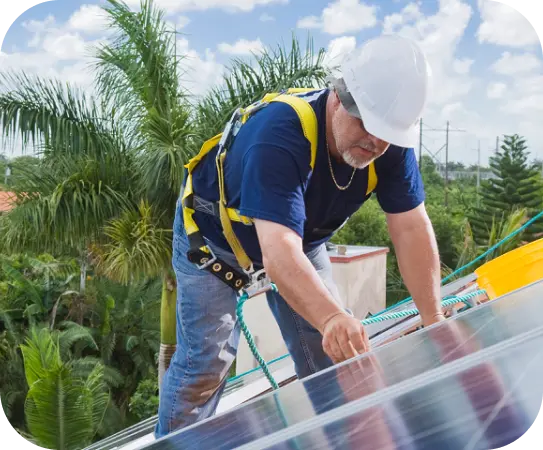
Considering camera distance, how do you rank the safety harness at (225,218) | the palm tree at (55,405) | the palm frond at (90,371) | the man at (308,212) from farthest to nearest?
the palm frond at (90,371) → the palm tree at (55,405) → the safety harness at (225,218) → the man at (308,212)

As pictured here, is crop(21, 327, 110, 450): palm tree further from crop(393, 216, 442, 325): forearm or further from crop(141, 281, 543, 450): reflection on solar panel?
crop(141, 281, 543, 450): reflection on solar panel

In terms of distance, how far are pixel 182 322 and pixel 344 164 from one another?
2.32ft

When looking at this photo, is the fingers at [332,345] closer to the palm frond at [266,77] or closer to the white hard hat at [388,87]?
the white hard hat at [388,87]

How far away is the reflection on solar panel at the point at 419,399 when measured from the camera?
724 mm

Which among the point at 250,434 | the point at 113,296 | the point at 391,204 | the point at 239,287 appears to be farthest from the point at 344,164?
the point at 113,296

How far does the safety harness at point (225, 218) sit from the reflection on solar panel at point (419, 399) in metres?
0.48

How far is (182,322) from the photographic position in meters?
1.94

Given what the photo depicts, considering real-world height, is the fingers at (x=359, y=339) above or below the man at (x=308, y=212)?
below

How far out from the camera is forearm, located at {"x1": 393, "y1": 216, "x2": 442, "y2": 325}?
5.94 feet

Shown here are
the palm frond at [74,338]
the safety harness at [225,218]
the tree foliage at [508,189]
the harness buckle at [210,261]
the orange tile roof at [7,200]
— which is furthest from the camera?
the tree foliage at [508,189]

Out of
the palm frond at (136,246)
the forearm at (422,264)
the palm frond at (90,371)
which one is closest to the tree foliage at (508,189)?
the palm frond at (90,371)

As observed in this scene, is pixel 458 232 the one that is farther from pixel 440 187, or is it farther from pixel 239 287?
pixel 239 287

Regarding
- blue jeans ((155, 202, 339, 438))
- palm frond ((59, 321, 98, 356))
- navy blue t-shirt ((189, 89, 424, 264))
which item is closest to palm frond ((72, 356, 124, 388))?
palm frond ((59, 321, 98, 356))

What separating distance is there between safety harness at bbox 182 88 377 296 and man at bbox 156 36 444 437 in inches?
0.8
